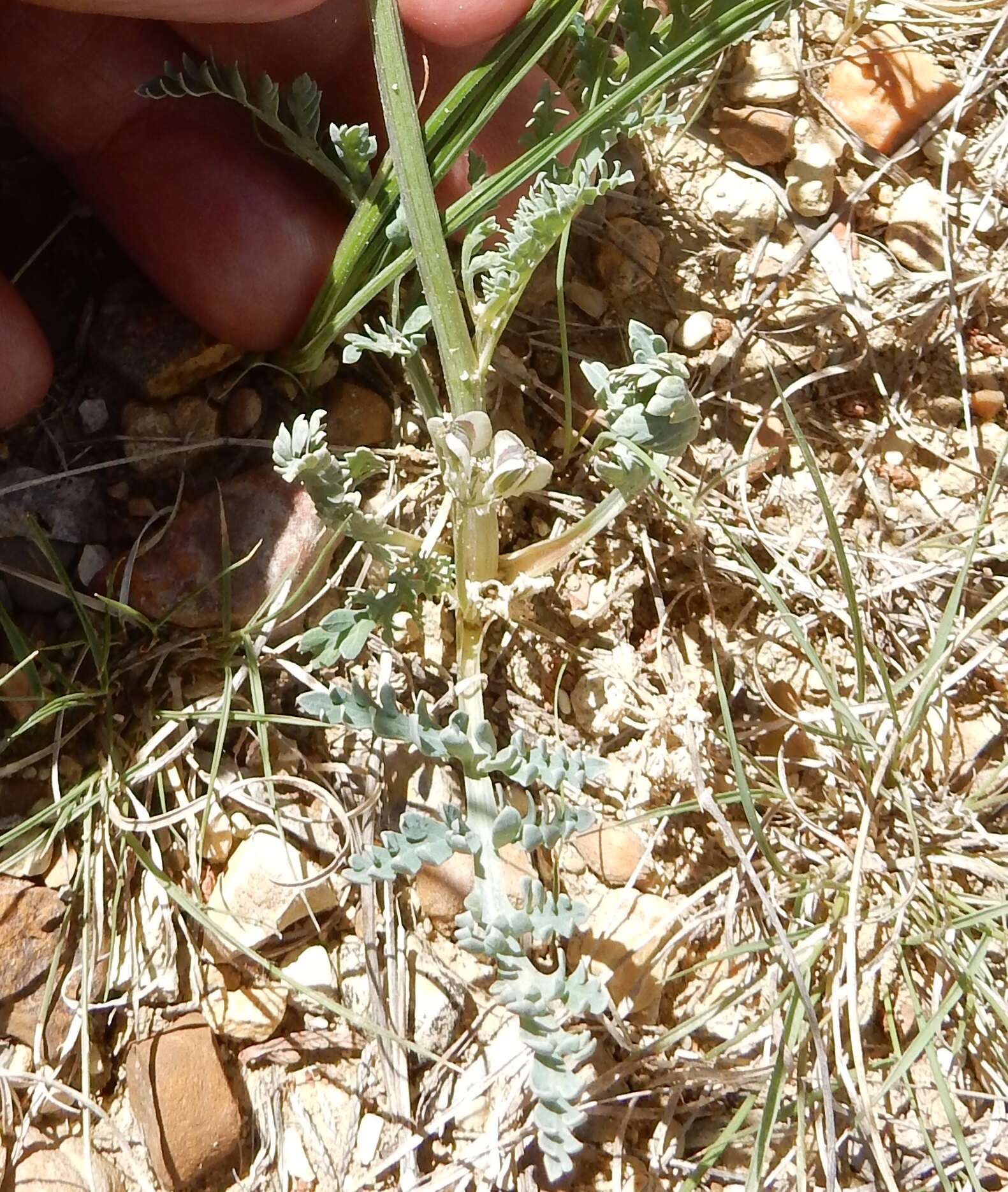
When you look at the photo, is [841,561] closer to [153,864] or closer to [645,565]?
[645,565]

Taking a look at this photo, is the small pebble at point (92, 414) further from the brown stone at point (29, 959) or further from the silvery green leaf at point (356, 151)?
the brown stone at point (29, 959)

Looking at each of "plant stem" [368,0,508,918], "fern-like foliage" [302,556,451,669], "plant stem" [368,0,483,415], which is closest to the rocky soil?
"fern-like foliage" [302,556,451,669]

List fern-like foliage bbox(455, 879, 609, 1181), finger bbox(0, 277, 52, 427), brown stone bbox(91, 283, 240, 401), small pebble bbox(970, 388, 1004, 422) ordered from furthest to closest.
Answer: small pebble bbox(970, 388, 1004, 422) < brown stone bbox(91, 283, 240, 401) < finger bbox(0, 277, 52, 427) < fern-like foliage bbox(455, 879, 609, 1181)

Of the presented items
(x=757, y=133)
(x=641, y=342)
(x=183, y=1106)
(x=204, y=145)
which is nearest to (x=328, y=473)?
(x=641, y=342)

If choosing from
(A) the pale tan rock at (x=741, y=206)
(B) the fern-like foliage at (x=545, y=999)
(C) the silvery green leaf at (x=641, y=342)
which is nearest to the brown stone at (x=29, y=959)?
(B) the fern-like foliage at (x=545, y=999)

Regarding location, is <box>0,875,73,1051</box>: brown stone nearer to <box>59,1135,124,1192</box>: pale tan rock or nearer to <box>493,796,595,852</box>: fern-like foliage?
<box>59,1135,124,1192</box>: pale tan rock

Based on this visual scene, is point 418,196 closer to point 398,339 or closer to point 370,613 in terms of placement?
point 398,339
